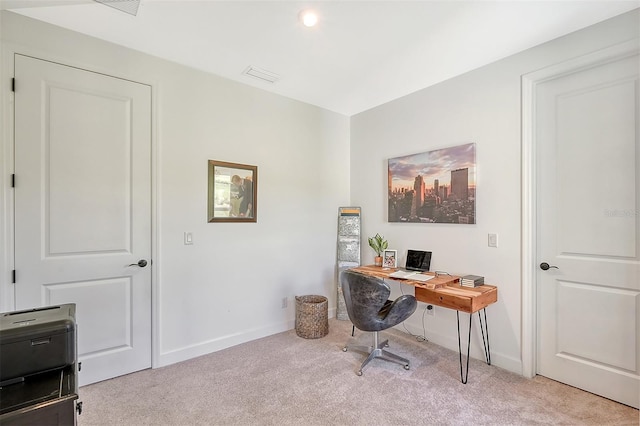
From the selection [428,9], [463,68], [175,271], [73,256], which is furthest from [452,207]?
[73,256]

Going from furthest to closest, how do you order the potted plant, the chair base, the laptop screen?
the potted plant < the laptop screen < the chair base

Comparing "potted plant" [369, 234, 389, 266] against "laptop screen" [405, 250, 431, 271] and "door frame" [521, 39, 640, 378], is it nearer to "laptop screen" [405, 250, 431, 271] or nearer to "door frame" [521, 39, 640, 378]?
"laptop screen" [405, 250, 431, 271]

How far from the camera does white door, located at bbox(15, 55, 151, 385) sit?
2.14 meters

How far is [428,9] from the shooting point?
79.0 inches

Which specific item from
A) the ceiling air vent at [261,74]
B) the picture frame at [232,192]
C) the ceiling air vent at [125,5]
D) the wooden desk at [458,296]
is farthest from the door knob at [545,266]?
the ceiling air vent at [125,5]

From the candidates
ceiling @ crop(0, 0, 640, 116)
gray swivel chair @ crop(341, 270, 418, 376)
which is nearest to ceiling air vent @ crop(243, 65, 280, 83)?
ceiling @ crop(0, 0, 640, 116)

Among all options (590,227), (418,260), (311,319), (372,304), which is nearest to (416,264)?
(418,260)

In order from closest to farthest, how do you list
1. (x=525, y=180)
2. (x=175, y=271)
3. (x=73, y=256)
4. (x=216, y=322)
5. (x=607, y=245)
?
(x=607, y=245) < (x=73, y=256) < (x=525, y=180) < (x=175, y=271) < (x=216, y=322)

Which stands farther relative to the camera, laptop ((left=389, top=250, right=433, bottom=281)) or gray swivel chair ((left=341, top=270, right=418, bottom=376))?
laptop ((left=389, top=250, right=433, bottom=281))

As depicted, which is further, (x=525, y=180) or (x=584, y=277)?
(x=525, y=180)

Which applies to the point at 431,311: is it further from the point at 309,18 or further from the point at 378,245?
the point at 309,18

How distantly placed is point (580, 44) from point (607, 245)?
1.49 meters

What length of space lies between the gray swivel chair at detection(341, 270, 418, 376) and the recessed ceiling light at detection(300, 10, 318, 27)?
1959mm

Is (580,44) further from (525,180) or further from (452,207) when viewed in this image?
(452,207)
